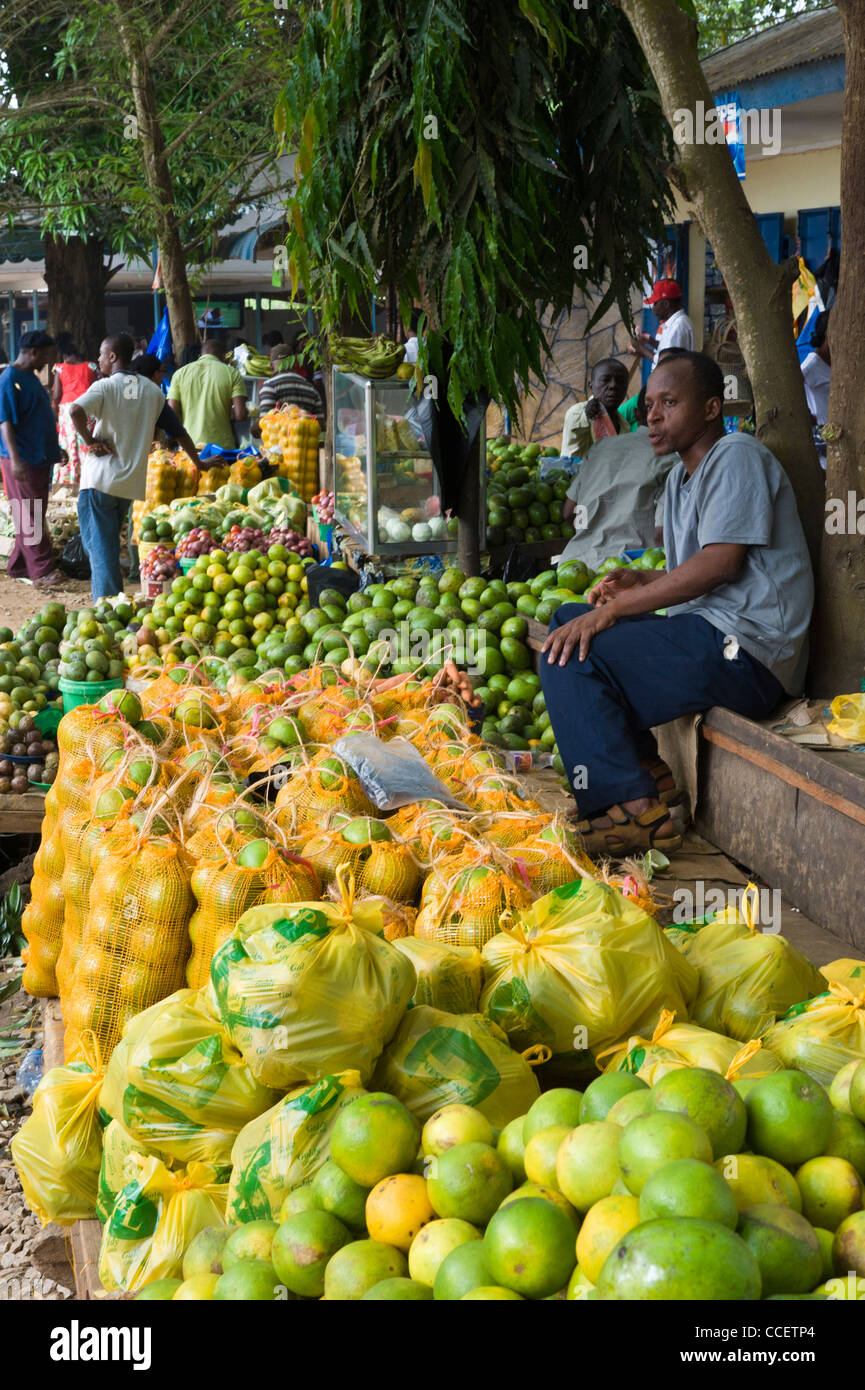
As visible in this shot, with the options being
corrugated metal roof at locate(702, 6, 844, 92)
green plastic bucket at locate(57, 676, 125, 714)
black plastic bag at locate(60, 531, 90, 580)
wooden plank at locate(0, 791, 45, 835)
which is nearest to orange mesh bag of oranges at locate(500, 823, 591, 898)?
wooden plank at locate(0, 791, 45, 835)

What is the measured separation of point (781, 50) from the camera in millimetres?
9367

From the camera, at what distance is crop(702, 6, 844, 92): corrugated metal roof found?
8601 mm

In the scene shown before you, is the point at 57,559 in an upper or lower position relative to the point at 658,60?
lower

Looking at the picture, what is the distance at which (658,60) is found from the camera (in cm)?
422

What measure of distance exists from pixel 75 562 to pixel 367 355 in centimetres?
598

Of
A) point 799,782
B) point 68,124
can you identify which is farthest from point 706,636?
point 68,124

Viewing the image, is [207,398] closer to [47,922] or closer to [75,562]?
[75,562]

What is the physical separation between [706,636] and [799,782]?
73cm

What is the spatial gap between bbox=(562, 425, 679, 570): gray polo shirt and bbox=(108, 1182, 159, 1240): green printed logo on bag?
4785 mm

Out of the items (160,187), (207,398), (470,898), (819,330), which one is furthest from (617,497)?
(160,187)

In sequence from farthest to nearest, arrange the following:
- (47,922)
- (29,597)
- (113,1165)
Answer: (29,597), (47,922), (113,1165)

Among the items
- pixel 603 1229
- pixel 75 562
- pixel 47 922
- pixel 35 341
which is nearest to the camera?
pixel 603 1229

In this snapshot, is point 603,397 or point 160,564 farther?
point 603,397
